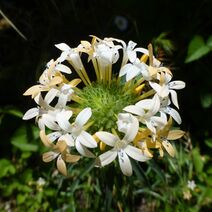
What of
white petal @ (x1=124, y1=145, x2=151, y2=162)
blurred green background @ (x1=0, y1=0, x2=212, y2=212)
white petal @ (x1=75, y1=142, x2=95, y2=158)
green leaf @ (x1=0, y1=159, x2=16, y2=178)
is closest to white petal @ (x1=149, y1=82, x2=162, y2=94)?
white petal @ (x1=124, y1=145, x2=151, y2=162)

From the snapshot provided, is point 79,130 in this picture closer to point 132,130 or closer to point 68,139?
point 68,139

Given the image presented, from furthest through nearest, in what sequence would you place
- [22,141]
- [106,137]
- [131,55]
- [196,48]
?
[22,141]
[196,48]
[131,55]
[106,137]

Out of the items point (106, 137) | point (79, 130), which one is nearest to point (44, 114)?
point (79, 130)

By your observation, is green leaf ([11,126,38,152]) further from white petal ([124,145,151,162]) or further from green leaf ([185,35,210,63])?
white petal ([124,145,151,162])

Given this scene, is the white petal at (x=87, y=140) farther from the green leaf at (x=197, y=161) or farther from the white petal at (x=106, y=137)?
the green leaf at (x=197, y=161)

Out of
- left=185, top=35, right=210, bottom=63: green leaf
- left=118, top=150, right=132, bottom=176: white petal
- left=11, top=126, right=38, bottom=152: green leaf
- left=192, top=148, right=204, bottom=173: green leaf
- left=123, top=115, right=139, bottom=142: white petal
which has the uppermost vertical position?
left=123, top=115, right=139, bottom=142: white petal

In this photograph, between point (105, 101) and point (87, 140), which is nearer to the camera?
point (87, 140)

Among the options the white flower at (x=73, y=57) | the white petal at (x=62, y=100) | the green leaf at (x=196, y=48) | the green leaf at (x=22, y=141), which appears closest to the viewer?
the white petal at (x=62, y=100)

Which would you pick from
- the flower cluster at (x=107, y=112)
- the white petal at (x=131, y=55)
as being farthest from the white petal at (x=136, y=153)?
the white petal at (x=131, y=55)
